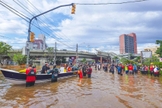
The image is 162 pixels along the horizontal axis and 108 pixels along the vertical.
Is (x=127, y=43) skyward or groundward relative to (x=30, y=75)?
skyward

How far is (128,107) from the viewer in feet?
22.0

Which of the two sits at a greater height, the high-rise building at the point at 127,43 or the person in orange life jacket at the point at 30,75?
the high-rise building at the point at 127,43

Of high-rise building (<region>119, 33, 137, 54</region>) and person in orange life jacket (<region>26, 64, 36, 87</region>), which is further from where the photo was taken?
high-rise building (<region>119, 33, 137, 54</region>)

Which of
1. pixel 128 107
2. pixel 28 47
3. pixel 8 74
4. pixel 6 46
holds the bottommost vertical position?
pixel 128 107

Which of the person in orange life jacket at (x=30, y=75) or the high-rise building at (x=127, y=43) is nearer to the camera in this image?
the person in orange life jacket at (x=30, y=75)

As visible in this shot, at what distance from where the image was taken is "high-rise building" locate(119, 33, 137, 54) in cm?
11101

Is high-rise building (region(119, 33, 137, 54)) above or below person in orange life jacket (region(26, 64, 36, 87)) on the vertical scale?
above

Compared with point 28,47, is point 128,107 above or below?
below

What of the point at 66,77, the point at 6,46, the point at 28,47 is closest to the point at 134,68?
the point at 66,77

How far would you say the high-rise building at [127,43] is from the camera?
111 metres

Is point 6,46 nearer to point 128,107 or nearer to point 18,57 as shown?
point 18,57

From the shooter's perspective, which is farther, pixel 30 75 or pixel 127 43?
pixel 127 43

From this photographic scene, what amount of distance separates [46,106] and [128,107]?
11.4 feet

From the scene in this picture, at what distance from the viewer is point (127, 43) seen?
113375 mm
